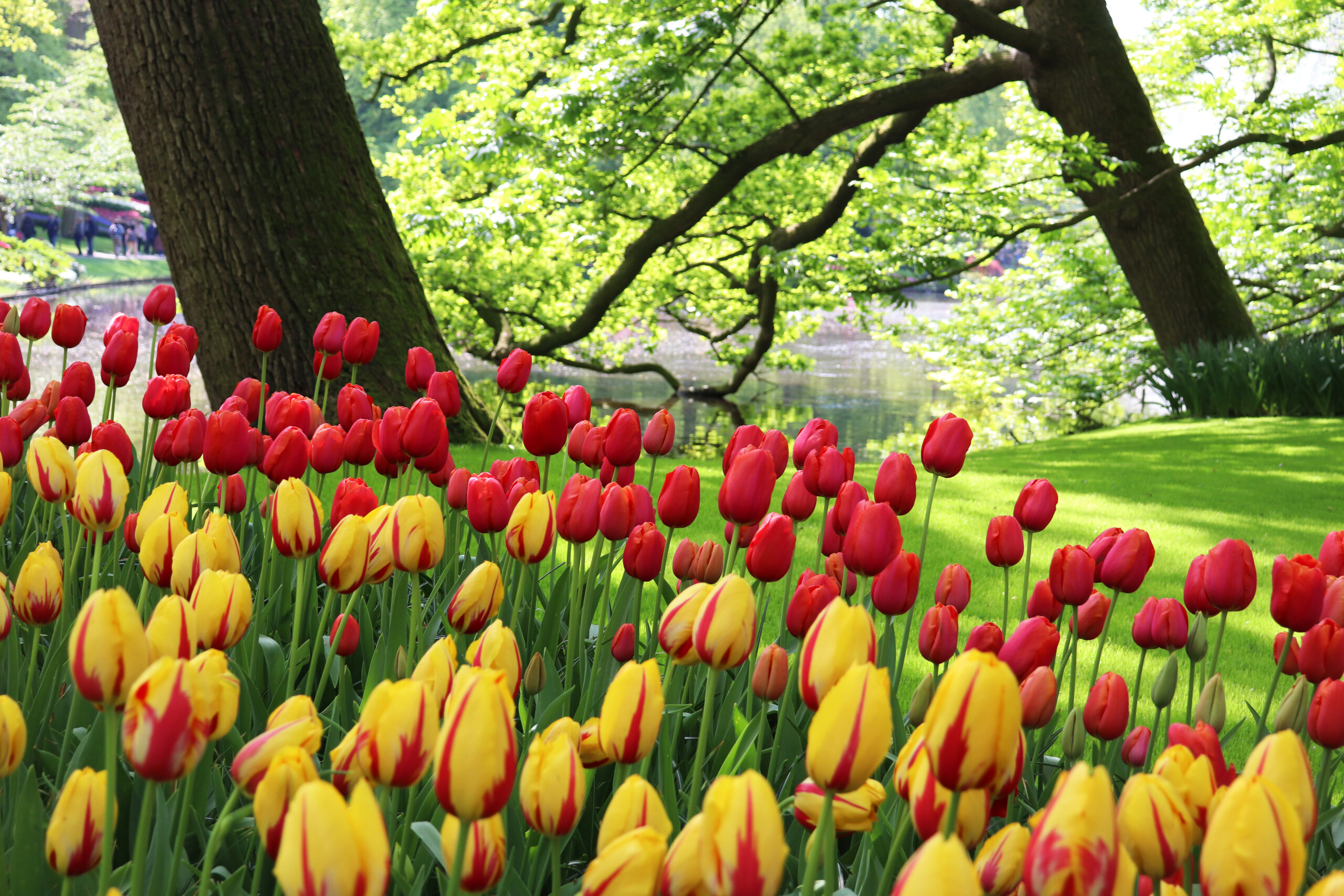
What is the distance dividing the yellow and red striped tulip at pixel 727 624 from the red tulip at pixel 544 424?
78cm

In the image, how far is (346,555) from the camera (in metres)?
1.20

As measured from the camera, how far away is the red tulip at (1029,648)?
1.21 m

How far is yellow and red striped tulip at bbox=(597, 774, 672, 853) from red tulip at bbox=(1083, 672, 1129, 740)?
2.42 ft

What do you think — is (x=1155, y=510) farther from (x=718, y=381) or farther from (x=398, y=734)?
(x=718, y=381)

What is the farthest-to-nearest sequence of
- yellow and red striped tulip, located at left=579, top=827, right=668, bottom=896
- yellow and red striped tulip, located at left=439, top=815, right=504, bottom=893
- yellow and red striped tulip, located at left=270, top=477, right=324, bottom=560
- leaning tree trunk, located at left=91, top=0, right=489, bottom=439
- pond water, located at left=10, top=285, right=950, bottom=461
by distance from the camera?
pond water, located at left=10, top=285, right=950, bottom=461 → leaning tree trunk, located at left=91, top=0, right=489, bottom=439 → yellow and red striped tulip, located at left=270, top=477, right=324, bottom=560 → yellow and red striped tulip, located at left=439, top=815, right=504, bottom=893 → yellow and red striped tulip, located at left=579, top=827, right=668, bottom=896

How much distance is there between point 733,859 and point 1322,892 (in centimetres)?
36

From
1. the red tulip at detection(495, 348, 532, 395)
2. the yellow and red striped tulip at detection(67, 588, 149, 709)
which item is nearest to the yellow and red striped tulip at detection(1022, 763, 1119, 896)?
the yellow and red striped tulip at detection(67, 588, 149, 709)

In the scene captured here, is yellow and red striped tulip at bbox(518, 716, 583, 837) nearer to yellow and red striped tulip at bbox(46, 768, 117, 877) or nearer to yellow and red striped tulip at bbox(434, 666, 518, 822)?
yellow and red striped tulip at bbox(434, 666, 518, 822)

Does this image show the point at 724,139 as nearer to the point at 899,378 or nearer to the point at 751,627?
the point at 751,627

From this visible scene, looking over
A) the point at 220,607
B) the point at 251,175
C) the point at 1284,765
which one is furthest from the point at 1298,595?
the point at 251,175

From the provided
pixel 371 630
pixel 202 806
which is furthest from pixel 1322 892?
pixel 371 630

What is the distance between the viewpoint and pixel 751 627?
3.25 ft

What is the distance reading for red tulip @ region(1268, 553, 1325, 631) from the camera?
1.38m

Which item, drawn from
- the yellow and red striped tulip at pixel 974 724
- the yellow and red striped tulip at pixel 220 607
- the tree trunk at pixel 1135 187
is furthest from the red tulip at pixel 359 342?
the tree trunk at pixel 1135 187
